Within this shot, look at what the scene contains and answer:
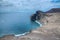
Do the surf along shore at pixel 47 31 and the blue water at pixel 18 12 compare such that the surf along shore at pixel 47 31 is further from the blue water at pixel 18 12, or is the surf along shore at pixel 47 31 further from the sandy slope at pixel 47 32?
the blue water at pixel 18 12

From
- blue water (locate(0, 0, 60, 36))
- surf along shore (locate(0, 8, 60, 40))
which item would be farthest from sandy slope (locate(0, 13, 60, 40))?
blue water (locate(0, 0, 60, 36))

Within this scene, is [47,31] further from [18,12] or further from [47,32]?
[18,12]

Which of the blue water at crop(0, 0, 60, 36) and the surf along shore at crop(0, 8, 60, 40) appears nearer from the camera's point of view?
the surf along shore at crop(0, 8, 60, 40)

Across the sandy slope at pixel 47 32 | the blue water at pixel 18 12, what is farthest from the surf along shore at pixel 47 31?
the blue water at pixel 18 12

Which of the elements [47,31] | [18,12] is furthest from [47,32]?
[18,12]

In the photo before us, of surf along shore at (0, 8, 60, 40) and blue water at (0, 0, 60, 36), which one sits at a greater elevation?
blue water at (0, 0, 60, 36)

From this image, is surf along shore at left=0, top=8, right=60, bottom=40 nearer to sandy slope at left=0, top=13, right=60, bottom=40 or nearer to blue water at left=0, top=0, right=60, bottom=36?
sandy slope at left=0, top=13, right=60, bottom=40
